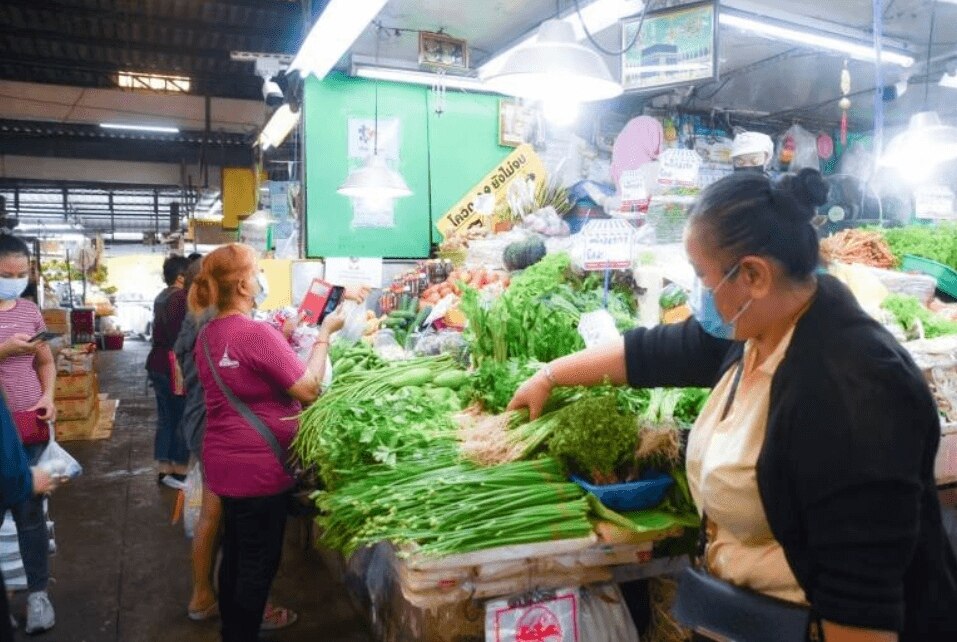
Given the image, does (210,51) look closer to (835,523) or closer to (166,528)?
(166,528)

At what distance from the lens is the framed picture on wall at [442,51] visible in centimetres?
622

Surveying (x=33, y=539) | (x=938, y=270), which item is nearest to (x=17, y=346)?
(x=33, y=539)

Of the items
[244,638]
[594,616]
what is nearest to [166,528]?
[244,638]

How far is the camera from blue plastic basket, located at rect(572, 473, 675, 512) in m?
2.33

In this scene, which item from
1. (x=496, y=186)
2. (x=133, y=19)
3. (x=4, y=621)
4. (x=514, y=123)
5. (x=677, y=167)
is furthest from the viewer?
(x=133, y=19)

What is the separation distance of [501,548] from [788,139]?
827 cm

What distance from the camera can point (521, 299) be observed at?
11.0 feet

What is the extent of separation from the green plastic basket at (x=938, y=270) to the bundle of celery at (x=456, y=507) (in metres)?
3.36

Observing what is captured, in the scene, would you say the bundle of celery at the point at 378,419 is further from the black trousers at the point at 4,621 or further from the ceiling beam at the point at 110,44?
the ceiling beam at the point at 110,44

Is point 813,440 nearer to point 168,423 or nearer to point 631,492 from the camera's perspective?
point 631,492

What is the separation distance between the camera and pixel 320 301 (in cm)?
421

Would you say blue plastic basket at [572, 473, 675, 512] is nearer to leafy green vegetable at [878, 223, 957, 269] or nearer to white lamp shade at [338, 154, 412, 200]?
leafy green vegetable at [878, 223, 957, 269]

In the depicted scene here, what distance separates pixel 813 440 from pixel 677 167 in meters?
3.02

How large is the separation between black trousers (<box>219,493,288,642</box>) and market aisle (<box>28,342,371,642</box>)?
645 millimetres
